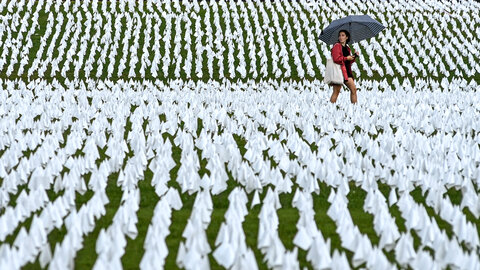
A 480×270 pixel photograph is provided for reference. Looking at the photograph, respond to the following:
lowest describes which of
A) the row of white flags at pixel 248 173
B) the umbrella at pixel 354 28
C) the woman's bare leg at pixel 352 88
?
the row of white flags at pixel 248 173

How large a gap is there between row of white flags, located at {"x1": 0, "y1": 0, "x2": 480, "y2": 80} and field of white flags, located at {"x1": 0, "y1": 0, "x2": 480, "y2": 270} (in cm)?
16

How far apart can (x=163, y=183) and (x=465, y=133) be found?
6.27 m

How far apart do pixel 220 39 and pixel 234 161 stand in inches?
855

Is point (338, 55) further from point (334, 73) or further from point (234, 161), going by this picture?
point (234, 161)

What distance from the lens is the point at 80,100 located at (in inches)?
626

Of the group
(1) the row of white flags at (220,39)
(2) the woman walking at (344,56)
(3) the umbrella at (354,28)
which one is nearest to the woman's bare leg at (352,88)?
(2) the woman walking at (344,56)

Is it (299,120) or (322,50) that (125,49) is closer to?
(322,50)

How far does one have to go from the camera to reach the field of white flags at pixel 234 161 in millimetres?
5484

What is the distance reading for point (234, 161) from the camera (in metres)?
8.60

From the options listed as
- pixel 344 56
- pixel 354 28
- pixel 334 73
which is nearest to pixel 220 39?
pixel 354 28

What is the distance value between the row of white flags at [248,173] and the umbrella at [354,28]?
4.84 ft

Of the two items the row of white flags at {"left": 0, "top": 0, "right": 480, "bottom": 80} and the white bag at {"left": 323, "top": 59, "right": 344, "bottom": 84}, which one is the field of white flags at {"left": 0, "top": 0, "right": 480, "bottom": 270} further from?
the white bag at {"left": 323, "top": 59, "right": 344, "bottom": 84}

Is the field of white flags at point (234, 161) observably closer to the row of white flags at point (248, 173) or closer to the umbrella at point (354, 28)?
the row of white flags at point (248, 173)

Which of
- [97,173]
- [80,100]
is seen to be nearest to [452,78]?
[80,100]
